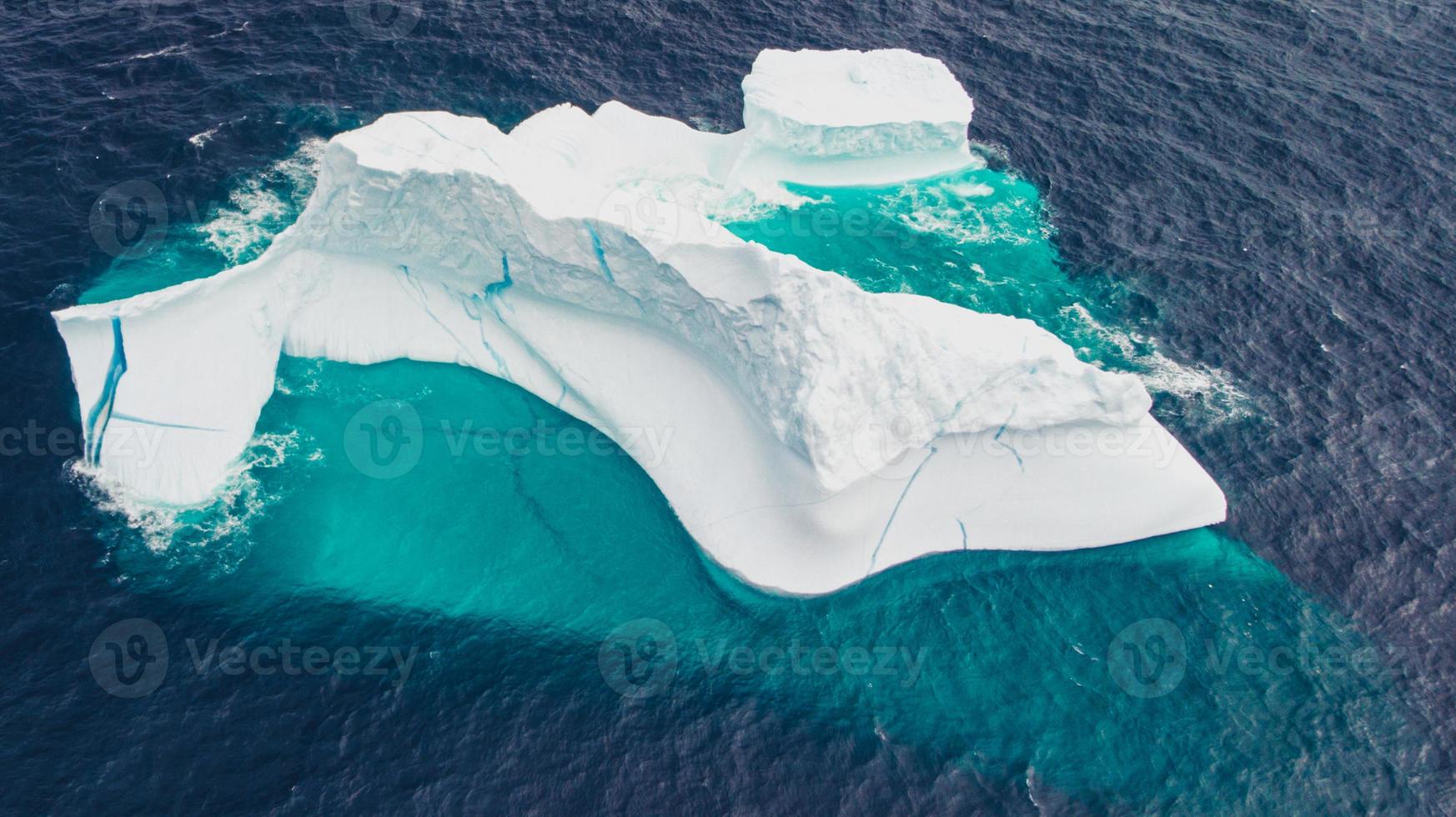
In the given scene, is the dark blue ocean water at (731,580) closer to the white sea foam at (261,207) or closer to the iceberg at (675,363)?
the white sea foam at (261,207)

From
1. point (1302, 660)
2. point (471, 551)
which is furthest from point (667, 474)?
point (1302, 660)

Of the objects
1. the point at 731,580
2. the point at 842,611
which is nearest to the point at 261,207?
Result: the point at 731,580

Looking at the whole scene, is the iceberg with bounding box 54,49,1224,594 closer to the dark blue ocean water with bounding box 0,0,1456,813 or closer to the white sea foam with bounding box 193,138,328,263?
the dark blue ocean water with bounding box 0,0,1456,813

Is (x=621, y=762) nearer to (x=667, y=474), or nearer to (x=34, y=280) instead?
(x=667, y=474)

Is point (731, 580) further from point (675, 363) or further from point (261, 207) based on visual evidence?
point (261, 207)

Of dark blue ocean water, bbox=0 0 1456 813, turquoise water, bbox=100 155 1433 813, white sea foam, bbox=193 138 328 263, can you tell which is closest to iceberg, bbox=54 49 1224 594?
turquoise water, bbox=100 155 1433 813

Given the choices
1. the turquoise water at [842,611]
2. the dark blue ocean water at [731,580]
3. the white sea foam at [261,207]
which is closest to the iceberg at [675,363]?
the turquoise water at [842,611]
